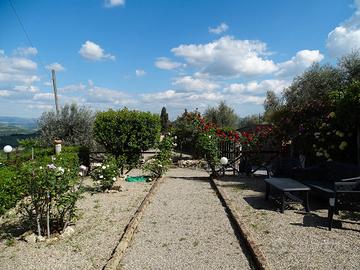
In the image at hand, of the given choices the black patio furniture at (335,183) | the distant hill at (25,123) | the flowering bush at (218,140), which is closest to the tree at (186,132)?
the flowering bush at (218,140)

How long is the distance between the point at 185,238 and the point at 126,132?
8.91 meters

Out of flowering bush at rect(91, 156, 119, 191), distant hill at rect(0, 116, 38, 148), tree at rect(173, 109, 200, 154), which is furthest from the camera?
tree at rect(173, 109, 200, 154)

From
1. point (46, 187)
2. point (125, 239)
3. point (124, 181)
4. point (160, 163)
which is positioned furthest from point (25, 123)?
point (125, 239)

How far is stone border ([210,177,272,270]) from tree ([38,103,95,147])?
33.8ft

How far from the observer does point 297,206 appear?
6.76 meters

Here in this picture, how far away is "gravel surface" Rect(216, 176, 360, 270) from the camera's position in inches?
156

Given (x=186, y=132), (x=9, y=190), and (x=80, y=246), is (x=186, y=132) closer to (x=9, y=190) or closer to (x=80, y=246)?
(x=9, y=190)

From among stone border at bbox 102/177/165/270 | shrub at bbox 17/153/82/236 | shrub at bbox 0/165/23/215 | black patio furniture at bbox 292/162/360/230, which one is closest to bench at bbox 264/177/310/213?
black patio furniture at bbox 292/162/360/230

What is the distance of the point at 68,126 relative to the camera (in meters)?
16.1

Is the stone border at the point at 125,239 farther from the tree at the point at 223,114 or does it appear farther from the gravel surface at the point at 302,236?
the tree at the point at 223,114

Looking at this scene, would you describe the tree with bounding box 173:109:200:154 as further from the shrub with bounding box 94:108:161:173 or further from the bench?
the bench

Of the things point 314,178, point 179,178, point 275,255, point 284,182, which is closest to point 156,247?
point 275,255

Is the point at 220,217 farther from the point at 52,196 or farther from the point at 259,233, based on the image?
the point at 52,196

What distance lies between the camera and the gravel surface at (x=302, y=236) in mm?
3975
